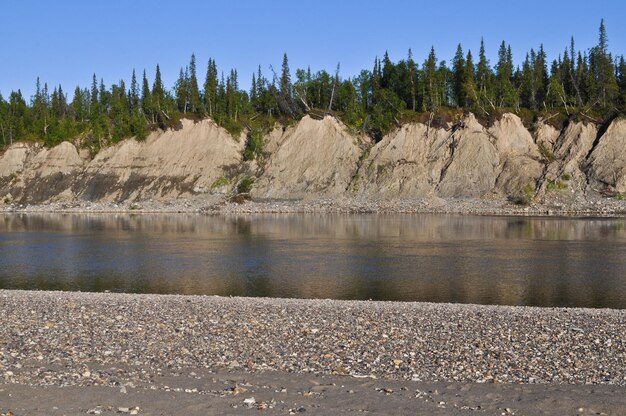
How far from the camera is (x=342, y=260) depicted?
127 feet

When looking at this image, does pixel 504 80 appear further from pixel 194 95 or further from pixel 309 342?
pixel 309 342

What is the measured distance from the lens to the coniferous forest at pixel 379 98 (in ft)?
322

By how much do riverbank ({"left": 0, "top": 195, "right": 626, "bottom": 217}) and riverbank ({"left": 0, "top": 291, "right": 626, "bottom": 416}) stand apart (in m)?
58.0

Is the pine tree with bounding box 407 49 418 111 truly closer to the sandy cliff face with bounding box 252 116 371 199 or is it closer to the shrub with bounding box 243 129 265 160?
the sandy cliff face with bounding box 252 116 371 199

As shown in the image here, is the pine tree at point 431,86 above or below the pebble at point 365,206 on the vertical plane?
above

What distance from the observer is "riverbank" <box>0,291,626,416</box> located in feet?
35.2

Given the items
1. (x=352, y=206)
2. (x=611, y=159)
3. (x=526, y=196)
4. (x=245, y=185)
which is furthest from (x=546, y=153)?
(x=245, y=185)

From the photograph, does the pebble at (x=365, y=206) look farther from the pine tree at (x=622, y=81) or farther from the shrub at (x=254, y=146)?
the pine tree at (x=622, y=81)

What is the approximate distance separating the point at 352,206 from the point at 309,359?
229 ft

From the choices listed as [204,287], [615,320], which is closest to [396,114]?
[204,287]

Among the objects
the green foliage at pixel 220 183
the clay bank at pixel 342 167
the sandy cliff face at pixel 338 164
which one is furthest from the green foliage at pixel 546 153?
the green foliage at pixel 220 183

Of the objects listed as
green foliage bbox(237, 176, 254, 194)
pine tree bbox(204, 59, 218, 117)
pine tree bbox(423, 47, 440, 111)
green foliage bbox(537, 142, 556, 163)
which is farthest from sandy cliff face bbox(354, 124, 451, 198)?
pine tree bbox(204, 59, 218, 117)

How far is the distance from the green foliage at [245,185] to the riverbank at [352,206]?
2.27m

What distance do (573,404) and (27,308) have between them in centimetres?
1666
